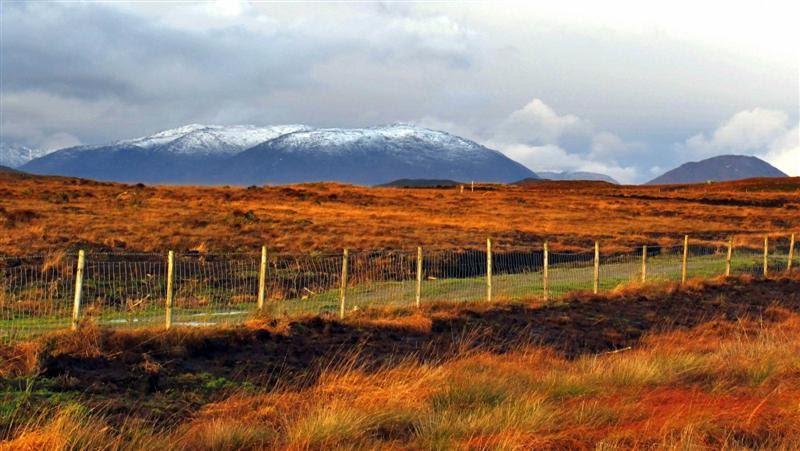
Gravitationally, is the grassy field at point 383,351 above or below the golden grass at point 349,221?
below

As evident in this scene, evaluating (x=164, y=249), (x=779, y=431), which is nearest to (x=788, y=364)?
(x=779, y=431)

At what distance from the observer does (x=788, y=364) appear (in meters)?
11.6

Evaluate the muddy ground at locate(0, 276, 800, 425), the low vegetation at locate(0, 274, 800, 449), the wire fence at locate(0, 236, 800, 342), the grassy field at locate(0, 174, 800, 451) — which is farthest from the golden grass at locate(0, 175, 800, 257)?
the low vegetation at locate(0, 274, 800, 449)

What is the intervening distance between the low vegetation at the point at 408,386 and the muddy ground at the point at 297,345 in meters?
0.04

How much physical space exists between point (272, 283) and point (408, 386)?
14.1 meters

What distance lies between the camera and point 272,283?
23297 millimetres

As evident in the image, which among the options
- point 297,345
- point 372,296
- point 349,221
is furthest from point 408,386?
point 349,221

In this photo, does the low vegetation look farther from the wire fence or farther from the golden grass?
the golden grass

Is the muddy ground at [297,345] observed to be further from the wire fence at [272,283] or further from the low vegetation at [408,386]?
Result: the wire fence at [272,283]

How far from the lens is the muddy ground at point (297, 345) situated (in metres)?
10.6

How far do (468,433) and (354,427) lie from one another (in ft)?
3.56

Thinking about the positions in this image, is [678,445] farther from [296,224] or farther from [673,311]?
[296,224]

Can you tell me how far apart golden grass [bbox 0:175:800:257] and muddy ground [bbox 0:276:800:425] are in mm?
14308

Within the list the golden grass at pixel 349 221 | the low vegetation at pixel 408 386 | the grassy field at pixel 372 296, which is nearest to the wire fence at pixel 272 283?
the grassy field at pixel 372 296
